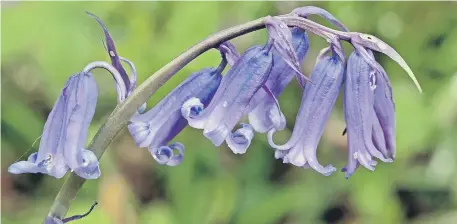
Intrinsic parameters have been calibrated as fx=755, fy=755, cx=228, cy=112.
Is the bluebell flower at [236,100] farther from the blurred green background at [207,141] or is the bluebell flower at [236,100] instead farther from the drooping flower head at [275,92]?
the blurred green background at [207,141]

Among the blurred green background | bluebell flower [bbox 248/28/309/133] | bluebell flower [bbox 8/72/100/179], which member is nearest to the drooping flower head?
bluebell flower [bbox 248/28/309/133]

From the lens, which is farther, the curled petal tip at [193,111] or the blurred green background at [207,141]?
the blurred green background at [207,141]

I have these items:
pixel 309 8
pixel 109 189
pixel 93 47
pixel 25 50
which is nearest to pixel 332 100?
pixel 309 8

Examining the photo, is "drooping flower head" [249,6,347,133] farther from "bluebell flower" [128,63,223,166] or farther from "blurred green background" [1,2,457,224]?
"blurred green background" [1,2,457,224]

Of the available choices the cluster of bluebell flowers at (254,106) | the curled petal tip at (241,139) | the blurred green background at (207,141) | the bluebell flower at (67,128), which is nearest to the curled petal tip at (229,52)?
the cluster of bluebell flowers at (254,106)

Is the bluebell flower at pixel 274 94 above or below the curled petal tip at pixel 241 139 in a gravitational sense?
above

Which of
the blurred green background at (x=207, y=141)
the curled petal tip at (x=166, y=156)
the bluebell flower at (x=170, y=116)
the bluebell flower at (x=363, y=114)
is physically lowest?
the blurred green background at (x=207, y=141)
